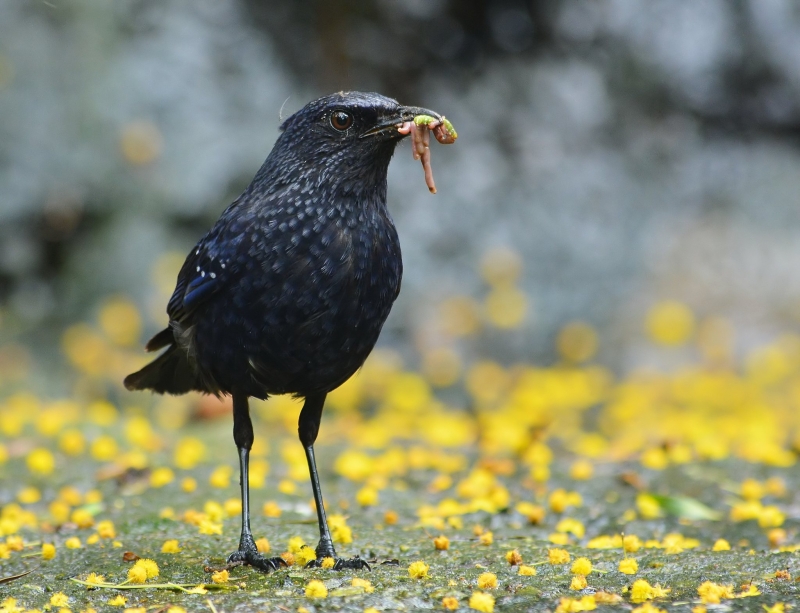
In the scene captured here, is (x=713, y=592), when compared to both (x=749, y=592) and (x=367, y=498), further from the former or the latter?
(x=367, y=498)

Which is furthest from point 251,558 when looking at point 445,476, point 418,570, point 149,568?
point 445,476

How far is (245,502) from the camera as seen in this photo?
406 centimetres

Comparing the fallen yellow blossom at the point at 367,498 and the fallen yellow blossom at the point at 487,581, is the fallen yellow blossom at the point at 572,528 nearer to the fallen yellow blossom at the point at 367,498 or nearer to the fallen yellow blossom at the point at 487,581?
the fallen yellow blossom at the point at 367,498

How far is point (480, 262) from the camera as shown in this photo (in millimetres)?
9086

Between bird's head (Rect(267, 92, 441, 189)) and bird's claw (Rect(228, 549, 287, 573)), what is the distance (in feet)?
5.16

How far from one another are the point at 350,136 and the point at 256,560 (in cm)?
179

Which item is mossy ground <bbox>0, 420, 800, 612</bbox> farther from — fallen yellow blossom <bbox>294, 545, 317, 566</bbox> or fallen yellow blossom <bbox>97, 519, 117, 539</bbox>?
fallen yellow blossom <bbox>294, 545, 317, 566</bbox>

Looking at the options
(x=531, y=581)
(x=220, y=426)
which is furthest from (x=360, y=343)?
(x=220, y=426)

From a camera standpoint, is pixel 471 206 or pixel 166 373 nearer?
pixel 166 373

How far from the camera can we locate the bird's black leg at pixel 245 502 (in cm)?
382

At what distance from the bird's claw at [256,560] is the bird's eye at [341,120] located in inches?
70.9

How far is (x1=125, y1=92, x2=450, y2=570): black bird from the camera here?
3781mm

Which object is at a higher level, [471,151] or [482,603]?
[471,151]

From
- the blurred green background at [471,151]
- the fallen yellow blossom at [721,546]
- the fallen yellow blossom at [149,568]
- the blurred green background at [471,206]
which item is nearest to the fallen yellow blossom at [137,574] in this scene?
the fallen yellow blossom at [149,568]
